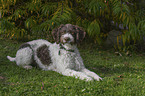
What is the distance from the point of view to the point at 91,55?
22.3 ft

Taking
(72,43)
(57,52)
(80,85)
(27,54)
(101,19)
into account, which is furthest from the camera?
(101,19)

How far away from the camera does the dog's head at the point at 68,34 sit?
3.84 metres

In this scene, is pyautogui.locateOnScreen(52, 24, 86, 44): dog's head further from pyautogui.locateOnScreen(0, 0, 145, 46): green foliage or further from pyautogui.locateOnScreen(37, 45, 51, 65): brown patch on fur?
pyautogui.locateOnScreen(0, 0, 145, 46): green foliage

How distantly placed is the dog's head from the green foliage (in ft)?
5.64

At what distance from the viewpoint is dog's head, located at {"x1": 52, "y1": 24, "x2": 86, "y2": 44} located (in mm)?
3836

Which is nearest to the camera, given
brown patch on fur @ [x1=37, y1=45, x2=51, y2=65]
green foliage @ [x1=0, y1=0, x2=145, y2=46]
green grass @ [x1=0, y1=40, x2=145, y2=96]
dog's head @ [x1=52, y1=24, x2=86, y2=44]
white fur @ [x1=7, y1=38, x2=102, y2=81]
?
green grass @ [x1=0, y1=40, x2=145, y2=96]

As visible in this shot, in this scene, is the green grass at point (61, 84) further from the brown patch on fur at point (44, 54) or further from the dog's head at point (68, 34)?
the dog's head at point (68, 34)

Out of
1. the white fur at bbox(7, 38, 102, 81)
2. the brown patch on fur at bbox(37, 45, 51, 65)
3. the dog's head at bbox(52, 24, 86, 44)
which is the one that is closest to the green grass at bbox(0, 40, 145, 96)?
the white fur at bbox(7, 38, 102, 81)

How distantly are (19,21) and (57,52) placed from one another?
475 cm

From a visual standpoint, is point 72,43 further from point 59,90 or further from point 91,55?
point 91,55

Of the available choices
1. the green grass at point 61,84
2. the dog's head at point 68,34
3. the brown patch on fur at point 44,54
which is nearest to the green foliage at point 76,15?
the brown patch on fur at point 44,54

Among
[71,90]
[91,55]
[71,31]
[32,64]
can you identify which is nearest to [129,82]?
[71,90]

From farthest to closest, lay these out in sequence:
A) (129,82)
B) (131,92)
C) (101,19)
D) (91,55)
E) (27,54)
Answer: (101,19) → (91,55) → (27,54) → (129,82) → (131,92)

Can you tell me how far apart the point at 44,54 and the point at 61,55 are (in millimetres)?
601
